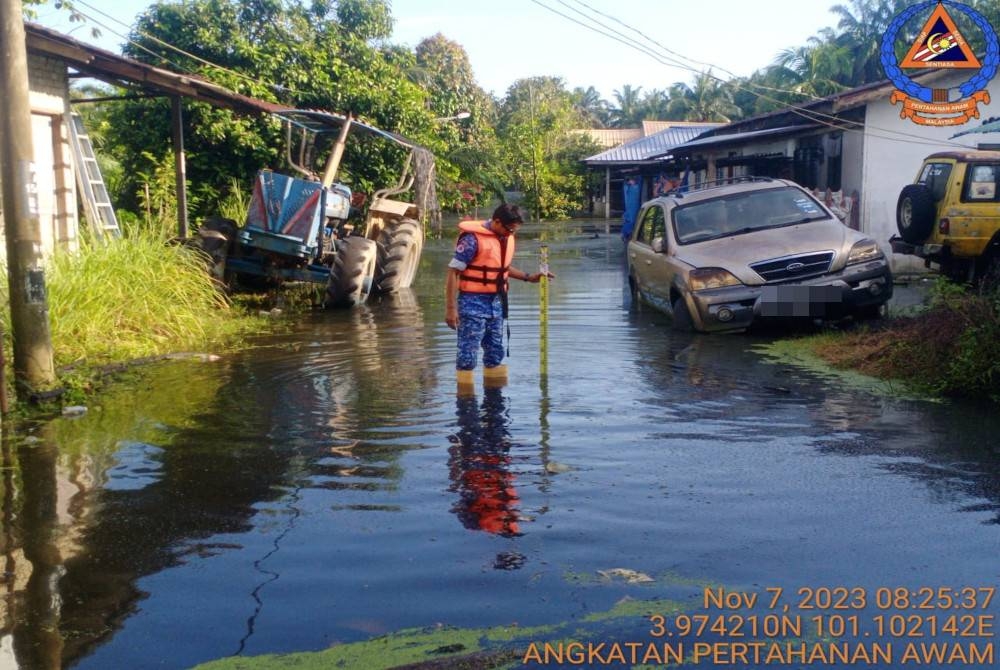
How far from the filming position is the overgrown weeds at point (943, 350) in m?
8.18

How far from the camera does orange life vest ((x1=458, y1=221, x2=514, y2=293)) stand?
28.3 feet

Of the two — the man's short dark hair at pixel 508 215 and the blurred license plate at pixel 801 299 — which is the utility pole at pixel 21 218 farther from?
the blurred license plate at pixel 801 299

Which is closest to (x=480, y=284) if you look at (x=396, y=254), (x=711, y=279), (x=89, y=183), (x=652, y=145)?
(x=711, y=279)

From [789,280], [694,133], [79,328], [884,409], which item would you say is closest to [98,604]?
[884,409]

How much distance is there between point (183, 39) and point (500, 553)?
21350 mm

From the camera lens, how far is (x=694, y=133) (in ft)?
148

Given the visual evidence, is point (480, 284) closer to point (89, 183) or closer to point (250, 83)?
point (89, 183)

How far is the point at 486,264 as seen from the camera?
8.70 m

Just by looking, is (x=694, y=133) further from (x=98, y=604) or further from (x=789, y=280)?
(x=98, y=604)

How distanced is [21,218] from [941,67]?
1721cm

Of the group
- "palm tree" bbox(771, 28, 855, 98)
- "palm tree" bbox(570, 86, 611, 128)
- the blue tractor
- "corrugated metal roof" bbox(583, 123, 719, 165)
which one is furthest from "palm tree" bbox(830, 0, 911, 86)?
the blue tractor

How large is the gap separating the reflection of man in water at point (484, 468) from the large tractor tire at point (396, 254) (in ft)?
29.2

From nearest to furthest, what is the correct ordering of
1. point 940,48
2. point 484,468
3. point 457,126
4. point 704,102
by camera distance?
point 484,468 < point 940,48 < point 457,126 < point 704,102

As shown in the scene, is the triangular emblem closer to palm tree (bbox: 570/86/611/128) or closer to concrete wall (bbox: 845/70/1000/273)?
concrete wall (bbox: 845/70/1000/273)
